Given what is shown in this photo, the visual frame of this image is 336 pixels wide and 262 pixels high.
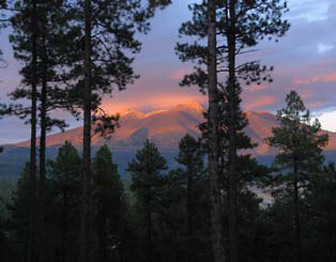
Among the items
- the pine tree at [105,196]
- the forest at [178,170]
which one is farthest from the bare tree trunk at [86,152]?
the pine tree at [105,196]

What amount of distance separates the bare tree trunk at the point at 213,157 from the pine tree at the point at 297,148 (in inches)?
543

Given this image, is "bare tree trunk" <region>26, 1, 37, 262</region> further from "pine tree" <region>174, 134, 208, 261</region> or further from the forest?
"pine tree" <region>174, 134, 208, 261</region>

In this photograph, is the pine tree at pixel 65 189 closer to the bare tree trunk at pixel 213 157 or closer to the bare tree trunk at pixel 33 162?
the bare tree trunk at pixel 33 162

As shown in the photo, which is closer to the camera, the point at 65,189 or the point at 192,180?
the point at 65,189

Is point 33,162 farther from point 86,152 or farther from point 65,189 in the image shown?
point 65,189

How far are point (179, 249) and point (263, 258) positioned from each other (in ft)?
21.9

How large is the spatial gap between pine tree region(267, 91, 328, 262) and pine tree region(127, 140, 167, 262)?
10.9m

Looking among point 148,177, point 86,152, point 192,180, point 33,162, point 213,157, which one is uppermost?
point 86,152

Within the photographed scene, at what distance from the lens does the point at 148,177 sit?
31562mm

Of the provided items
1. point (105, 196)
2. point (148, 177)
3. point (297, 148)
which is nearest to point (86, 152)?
point (297, 148)

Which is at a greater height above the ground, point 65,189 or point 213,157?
point 213,157

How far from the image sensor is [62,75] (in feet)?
55.5

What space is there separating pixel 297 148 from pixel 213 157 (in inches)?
565

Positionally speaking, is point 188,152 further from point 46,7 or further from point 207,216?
point 46,7
